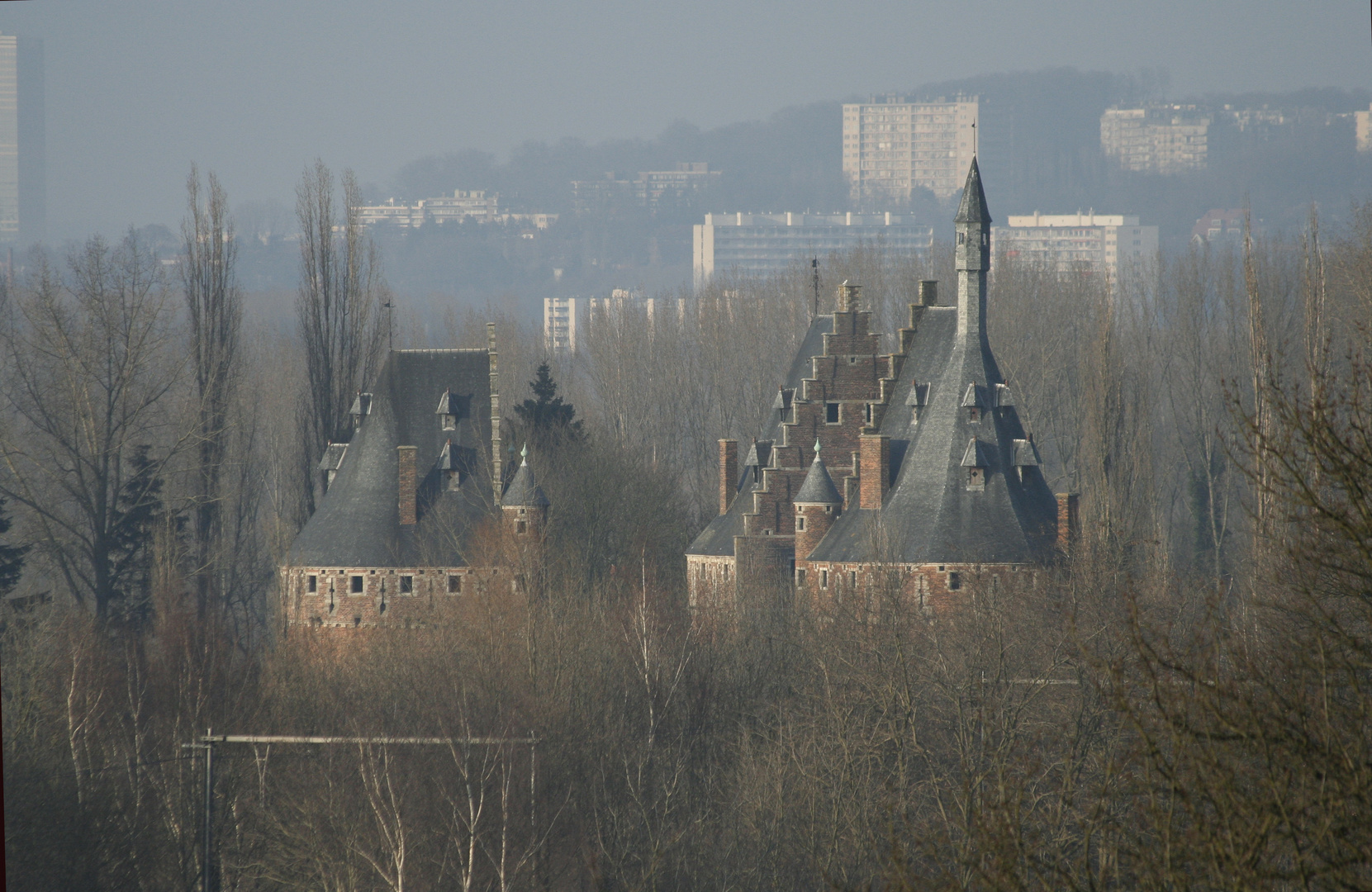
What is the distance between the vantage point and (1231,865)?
13.8 m

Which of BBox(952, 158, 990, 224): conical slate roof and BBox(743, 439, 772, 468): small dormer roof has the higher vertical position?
BBox(952, 158, 990, 224): conical slate roof

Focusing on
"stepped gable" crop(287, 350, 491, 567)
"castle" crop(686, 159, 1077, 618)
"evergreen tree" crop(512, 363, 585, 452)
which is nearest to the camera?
"castle" crop(686, 159, 1077, 618)

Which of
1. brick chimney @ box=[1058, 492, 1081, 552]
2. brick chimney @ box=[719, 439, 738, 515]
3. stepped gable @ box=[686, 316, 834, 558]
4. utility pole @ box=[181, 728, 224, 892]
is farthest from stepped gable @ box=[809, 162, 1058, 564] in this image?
utility pole @ box=[181, 728, 224, 892]

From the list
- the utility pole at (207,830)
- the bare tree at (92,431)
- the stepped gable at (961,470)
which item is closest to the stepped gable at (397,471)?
the bare tree at (92,431)

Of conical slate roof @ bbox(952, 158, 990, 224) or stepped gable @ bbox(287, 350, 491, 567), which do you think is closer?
conical slate roof @ bbox(952, 158, 990, 224)

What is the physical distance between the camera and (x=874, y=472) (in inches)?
2447

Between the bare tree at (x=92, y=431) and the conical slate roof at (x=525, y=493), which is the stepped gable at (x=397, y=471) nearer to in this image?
the conical slate roof at (x=525, y=493)

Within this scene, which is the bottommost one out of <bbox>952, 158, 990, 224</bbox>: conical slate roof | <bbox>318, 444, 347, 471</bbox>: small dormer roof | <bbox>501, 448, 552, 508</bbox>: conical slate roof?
<bbox>501, 448, 552, 508</bbox>: conical slate roof

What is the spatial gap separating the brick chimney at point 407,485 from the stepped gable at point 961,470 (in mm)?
14400

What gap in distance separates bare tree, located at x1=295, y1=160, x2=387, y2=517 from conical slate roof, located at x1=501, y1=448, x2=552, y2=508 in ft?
34.2

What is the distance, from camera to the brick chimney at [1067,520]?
198 ft

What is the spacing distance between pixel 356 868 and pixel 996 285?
210 ft

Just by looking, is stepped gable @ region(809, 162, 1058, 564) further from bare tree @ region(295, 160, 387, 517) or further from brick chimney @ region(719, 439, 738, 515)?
bare tree @ region(295, 160, 387, 517)

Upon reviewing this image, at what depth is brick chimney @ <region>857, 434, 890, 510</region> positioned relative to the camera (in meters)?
61.9
